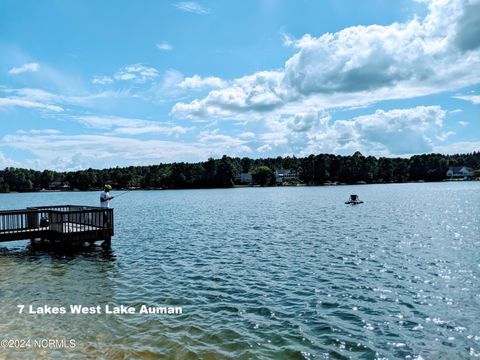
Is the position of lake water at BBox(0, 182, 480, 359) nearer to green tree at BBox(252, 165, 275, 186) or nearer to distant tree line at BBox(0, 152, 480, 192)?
distant tree line at BBox(0, 152, 480, 192)

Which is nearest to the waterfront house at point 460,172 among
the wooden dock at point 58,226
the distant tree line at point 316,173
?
the distant tree line at point 316,173

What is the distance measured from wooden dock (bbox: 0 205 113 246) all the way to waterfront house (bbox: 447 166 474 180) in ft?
712

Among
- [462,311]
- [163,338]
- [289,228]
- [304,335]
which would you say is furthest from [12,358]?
[289,228]

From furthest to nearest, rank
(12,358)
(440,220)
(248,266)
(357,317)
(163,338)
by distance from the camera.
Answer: (440,220) < (248,266) < (357,317) < (163,338) < (12,358)

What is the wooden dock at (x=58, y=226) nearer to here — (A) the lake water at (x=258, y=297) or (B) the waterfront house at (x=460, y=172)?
(A) the lake water at (x=258, y=297)

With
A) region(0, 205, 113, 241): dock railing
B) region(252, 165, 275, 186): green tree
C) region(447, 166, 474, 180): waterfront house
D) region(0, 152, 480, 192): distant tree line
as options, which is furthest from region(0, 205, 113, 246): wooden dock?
region(447, 166, 474, 180): waterfront house

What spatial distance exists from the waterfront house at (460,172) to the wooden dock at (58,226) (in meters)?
217

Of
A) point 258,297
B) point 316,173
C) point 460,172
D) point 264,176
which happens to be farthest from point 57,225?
point 460,172

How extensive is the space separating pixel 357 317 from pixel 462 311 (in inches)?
140

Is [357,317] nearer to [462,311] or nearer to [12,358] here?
[462,311]

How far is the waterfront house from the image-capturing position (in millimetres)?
197500

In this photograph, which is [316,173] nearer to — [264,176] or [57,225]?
[264,176]

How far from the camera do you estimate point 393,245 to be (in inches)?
917

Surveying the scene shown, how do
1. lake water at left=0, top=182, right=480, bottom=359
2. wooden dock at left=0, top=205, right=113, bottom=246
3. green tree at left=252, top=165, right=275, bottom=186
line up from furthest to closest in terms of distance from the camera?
green tree at left=252, top=165, right=275, bottom=186
wooden dock at left=0, top=205, right=113, bottom=246
lake water at left=0, top=182, right=480, bottom=359
